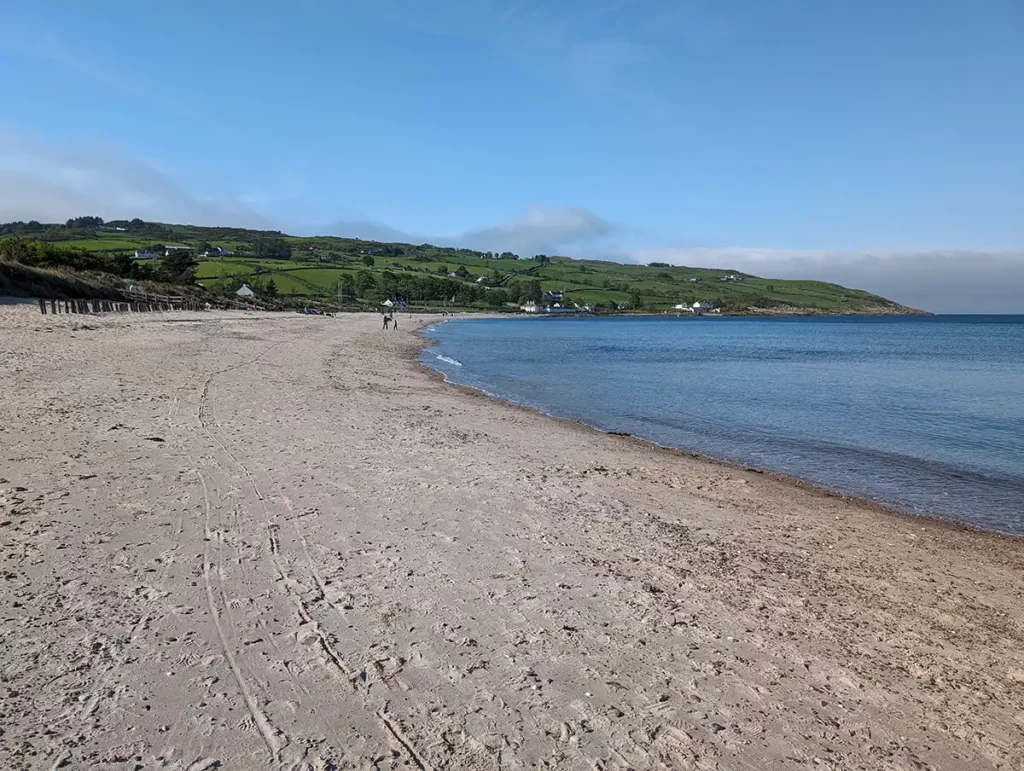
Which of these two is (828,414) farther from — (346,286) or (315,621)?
(346,286)

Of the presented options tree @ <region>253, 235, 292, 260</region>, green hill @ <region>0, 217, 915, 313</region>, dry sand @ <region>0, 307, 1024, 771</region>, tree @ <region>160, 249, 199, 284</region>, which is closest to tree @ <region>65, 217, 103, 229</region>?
green hill @ <region>0, 217, 915, 313</region>

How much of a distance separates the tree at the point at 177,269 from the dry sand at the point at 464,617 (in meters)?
79.8

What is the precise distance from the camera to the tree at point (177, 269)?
81.6 meters

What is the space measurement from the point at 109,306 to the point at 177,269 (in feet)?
178

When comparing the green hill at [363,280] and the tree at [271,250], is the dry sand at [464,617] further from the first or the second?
the tree at [271,250]

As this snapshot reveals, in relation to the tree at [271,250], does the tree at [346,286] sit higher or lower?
lower

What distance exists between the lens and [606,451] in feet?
41.2

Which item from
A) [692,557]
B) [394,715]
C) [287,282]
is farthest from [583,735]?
[287,282]

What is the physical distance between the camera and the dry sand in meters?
3.68

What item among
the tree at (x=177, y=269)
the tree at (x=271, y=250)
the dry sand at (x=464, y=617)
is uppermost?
the tree at (x=271, y=250)

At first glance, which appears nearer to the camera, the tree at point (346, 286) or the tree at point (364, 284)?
the tree at point (346, 286)

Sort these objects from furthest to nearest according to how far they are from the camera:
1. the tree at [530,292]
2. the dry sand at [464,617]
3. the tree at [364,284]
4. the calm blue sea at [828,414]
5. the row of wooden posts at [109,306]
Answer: the tree at [530,292]
the tree at [364,284]
the row of wooden posts at [109,306]
the calm blue sea at [828,414]
the dry sand at [464,617]

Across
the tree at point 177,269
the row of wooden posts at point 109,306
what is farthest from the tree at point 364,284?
the row of wooden posts at point 109,306

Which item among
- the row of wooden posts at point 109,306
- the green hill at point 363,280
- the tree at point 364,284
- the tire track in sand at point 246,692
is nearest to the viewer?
the tire track in sand at point 246,692
